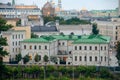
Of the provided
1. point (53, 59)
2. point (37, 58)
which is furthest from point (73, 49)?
point (37, 58)

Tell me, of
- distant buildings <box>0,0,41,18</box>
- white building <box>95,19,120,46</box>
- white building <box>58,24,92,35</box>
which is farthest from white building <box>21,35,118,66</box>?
distant buildings <box>0,0,41,18</box>

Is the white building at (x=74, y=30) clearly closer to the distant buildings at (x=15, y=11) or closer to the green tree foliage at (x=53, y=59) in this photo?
the green tree foliage at (x=53, y=59)

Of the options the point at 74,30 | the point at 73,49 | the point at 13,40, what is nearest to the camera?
the point at 73,49

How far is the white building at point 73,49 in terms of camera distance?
3406 centimetres

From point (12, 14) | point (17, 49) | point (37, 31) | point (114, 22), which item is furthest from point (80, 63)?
point (12, 14)

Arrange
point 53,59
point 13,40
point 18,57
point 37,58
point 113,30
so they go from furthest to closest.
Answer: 1. point 113,30
2. point 13,40
3. point 18,57
4. point 53,59
5. point 37,58

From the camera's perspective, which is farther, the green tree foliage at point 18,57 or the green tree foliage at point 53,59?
the green tree foliage at point 18,57

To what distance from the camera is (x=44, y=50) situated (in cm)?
3578

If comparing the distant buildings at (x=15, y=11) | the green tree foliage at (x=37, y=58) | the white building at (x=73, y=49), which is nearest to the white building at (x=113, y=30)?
the white building at (x=73, y=49)

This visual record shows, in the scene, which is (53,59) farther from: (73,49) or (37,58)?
(73,49)

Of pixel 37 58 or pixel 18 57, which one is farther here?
pixel 18 57

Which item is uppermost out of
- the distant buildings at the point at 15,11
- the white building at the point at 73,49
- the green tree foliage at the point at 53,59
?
the white building at the point at 73,49

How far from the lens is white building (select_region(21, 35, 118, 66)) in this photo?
112 ft

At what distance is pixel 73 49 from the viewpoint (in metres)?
34.6
